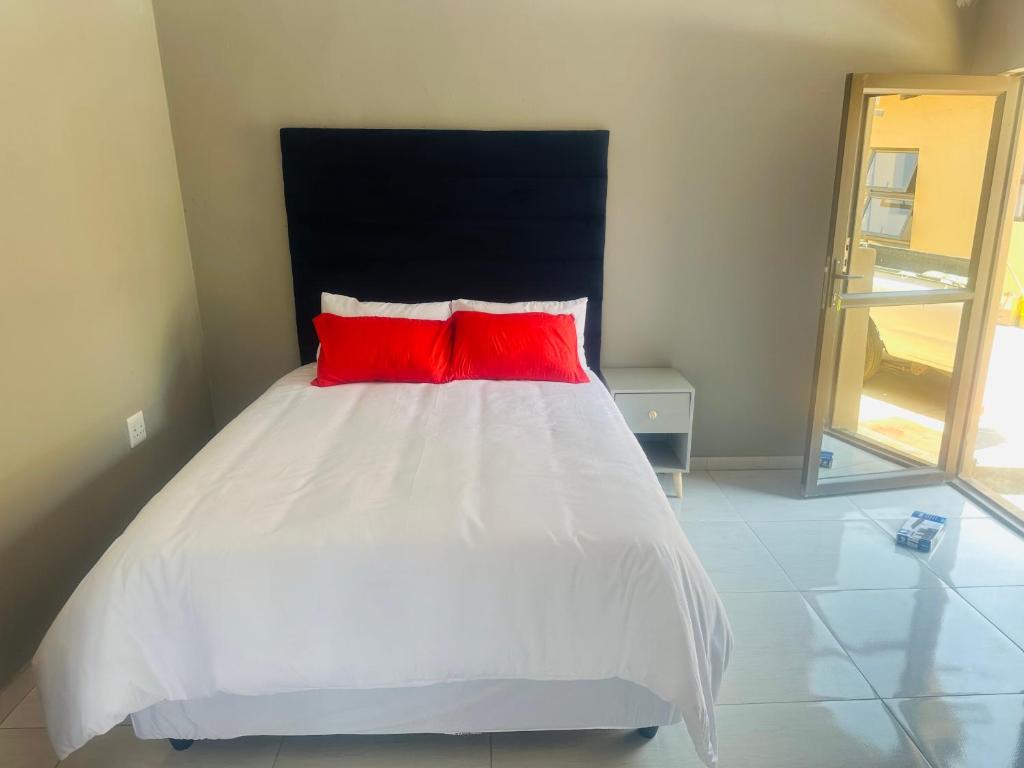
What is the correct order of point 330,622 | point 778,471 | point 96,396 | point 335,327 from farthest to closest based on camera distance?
point 778,471
point 335,327
point 96,396
point 330,622

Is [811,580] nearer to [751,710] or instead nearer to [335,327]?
[751,710]

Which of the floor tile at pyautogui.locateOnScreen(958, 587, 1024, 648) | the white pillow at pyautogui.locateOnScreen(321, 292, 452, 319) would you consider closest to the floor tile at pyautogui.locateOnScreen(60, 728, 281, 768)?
the white pillow at pyautogui.locateOnScreen(321, 292, 452, 319)

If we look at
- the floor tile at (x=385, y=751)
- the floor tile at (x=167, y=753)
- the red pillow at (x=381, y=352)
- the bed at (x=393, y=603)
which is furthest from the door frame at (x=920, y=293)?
the floor tile at (x=167, y=753)

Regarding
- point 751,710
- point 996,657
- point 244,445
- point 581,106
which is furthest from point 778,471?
point 244,445

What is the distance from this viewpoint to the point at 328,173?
2.95 metres

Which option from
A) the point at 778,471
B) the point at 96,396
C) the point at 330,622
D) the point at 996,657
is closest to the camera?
the point at 330,622

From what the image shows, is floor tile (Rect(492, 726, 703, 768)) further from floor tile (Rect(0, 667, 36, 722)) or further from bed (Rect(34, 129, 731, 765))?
floor tile (Rect(0, 667, 36, 722))

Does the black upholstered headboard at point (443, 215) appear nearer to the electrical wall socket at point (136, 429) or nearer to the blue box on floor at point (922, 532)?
the electrical wall socket at point (136, 429)

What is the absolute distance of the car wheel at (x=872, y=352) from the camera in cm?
350

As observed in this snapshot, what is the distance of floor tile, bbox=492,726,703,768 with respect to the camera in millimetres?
1744

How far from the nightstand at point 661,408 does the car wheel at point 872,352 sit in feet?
3.65

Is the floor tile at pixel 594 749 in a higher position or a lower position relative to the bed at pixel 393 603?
lower

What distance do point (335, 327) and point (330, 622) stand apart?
158 cm

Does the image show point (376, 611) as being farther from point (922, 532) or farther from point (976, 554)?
point (976, 554)
